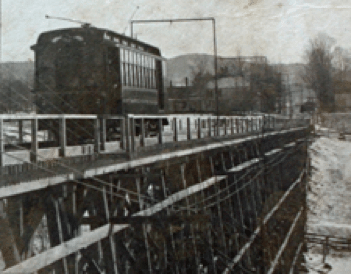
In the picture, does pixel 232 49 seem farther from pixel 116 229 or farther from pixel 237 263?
pixel 237 263

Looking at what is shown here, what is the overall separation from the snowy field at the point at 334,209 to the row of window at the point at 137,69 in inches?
160

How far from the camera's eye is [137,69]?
719 cm

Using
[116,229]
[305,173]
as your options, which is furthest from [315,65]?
[305,173]

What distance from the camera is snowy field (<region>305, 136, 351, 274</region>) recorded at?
774 centimetres

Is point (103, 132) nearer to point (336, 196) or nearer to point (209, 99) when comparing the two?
point (336, 196)

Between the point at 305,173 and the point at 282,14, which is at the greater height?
the point at 282,14

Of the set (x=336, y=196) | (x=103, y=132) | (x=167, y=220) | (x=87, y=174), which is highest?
(x=103, y=132)

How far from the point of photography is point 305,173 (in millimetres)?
13758

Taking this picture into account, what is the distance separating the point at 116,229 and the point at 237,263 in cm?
410

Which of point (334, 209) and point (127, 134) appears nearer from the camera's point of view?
point (127, 134)

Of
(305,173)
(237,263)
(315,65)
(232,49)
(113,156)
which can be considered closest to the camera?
(113,156)

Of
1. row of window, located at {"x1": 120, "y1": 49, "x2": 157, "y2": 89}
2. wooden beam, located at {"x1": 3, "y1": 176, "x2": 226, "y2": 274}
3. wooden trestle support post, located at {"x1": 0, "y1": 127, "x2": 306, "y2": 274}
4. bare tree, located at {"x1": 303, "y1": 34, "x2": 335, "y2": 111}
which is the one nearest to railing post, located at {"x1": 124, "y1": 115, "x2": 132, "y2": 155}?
wooden trestle support post, located at {"x1": 0, "y1": 127, "x2": 306, "y2": 274}

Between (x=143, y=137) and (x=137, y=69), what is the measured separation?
1.76 metres

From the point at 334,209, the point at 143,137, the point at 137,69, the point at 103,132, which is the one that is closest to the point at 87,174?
the point at 103,132
